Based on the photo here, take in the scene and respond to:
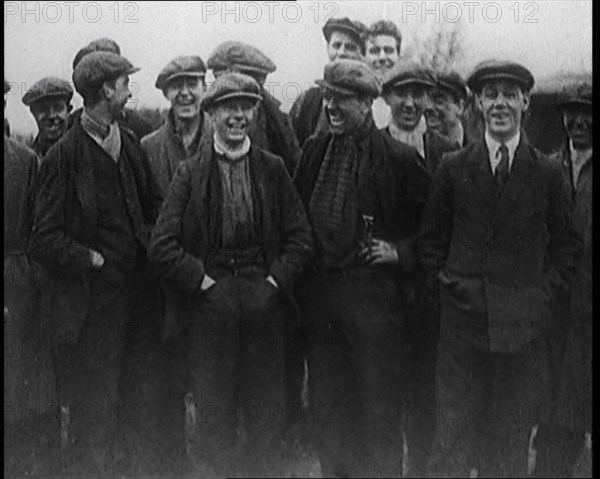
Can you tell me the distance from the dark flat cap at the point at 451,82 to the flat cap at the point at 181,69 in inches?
55.3

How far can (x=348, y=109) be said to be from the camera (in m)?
5.00

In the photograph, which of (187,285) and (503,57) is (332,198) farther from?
(503,57)

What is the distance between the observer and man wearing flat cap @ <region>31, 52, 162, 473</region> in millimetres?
5016

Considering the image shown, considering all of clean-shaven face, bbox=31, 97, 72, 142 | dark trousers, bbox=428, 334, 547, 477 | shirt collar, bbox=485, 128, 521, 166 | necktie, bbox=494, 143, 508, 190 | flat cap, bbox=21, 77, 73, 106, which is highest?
flat cap, bbox=21, 77, 73, 106

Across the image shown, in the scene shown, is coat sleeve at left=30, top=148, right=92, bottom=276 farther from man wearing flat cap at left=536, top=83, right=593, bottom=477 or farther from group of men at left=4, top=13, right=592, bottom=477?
man wearing flat cap at left=536, top=83, right=593, bottom=477

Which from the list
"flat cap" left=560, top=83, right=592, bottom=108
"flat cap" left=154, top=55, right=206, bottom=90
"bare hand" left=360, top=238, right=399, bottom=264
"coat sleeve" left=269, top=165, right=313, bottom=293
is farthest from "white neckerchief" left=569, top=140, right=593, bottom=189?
"flat cap" left=154, top=55, right=206, bottom=90

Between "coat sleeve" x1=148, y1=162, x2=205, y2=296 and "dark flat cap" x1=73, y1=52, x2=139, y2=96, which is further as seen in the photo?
"dark flat cap" x1=73, y1=52, x2=139, y2=96

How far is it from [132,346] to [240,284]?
777 millimetres

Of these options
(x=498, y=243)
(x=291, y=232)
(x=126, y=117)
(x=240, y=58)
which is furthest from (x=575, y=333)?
(x=126, y=117)

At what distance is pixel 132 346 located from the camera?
16.8 feet

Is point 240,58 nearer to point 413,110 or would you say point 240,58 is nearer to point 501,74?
point 413,110

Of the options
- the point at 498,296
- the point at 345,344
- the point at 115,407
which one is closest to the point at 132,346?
the point at 115,407

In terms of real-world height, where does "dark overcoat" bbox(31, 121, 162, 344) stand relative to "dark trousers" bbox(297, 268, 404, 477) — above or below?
above

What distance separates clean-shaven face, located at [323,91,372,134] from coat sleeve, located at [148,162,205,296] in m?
0.93
